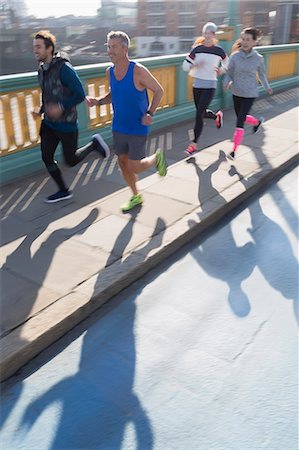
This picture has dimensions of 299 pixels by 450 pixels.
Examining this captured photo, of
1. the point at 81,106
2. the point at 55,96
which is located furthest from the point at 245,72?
the point at 55,96

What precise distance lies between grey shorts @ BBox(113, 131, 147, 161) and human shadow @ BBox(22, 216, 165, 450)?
1.67 metres

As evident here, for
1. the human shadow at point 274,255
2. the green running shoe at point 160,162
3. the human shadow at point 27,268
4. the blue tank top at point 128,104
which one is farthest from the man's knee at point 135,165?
the human shadow at point 274,255

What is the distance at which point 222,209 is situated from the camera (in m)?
4.55

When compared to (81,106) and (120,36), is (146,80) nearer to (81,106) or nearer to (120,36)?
(120,36)

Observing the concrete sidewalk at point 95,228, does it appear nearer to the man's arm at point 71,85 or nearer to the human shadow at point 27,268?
the human shadow at point 27,268

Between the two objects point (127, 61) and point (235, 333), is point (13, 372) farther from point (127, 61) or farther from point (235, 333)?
point (127, 61)

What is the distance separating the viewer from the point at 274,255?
12.6ft

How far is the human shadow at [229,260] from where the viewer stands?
323cm

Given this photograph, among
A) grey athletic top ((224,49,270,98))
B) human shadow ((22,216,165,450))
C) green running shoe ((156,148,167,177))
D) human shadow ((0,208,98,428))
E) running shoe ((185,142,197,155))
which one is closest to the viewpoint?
human shadow ((22,216,165,450))

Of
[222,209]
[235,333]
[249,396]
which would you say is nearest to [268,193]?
[222,209]

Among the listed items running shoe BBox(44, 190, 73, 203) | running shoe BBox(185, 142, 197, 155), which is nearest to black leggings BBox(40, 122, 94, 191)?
running shoe BBox(44, 190, 73, 203)

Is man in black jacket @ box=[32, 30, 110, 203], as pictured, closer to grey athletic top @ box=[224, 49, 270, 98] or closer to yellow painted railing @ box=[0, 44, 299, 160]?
yellow painted railing @ box=[0, 44, 299, 160]

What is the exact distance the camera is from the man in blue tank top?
366 centimetres

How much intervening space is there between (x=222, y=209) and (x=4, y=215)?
7.34 ft
